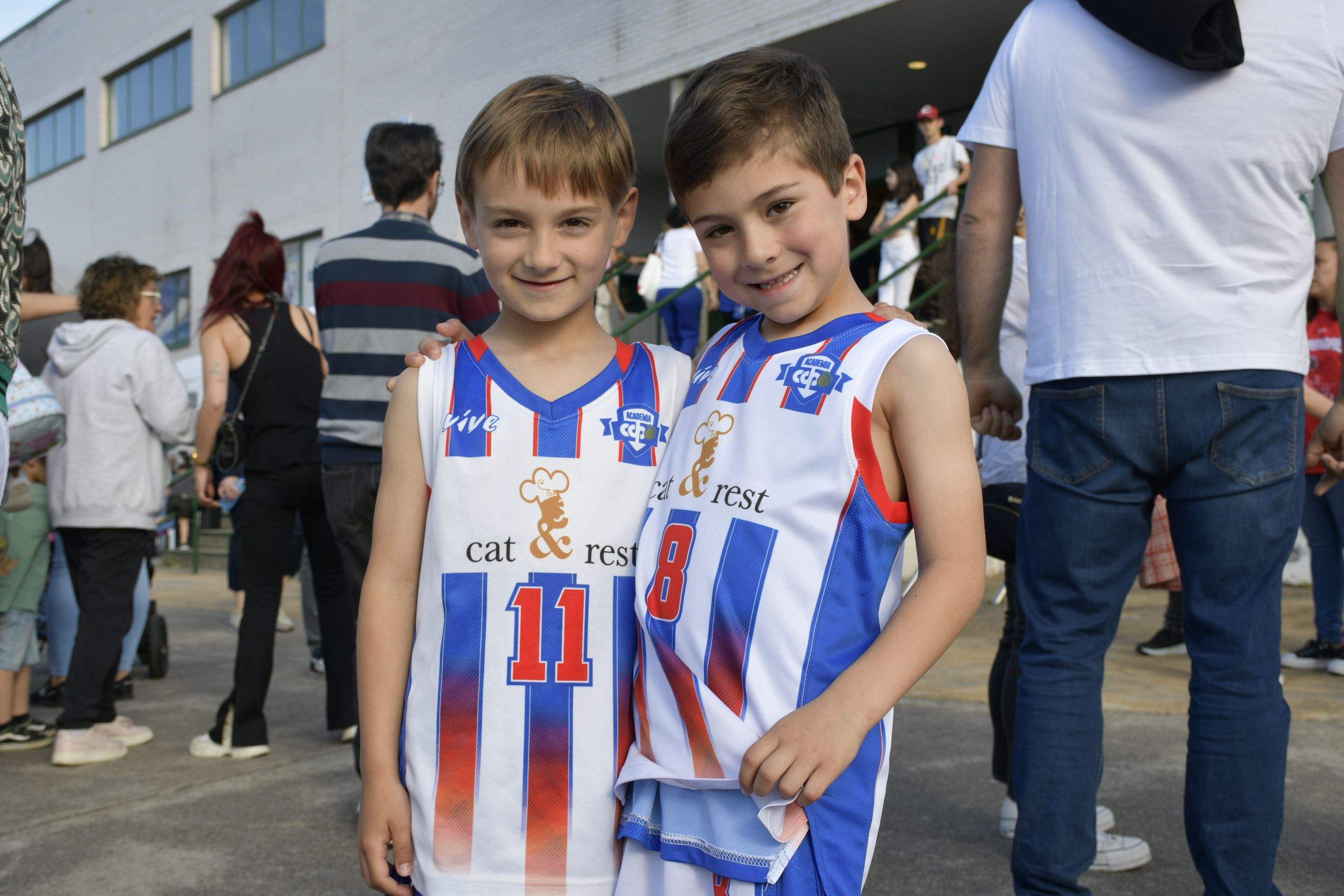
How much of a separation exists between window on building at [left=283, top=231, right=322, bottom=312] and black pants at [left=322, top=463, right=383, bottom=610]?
15.0m

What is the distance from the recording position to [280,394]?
4152mm

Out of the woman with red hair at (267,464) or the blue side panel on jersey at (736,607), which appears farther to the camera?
the woman with red hair at (267,464)

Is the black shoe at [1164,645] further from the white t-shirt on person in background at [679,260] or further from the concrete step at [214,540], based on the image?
the concrete step at [214,540]

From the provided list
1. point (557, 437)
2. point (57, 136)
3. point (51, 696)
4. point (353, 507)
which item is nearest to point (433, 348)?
point (557, 437)

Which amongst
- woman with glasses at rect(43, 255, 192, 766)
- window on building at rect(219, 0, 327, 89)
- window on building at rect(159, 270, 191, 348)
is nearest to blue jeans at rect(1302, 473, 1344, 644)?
woman with glasses at rect(43, 255, 192, 766)

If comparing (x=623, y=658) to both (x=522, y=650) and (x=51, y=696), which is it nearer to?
(x=522, y=650)

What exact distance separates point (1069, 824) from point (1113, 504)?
62 centimetres

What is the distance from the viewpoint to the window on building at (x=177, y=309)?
20.6 metres

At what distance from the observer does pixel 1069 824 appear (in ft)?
6.96

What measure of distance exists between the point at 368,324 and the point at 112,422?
5.77ft

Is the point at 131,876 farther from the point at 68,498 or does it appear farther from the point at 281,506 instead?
the point at 68,498

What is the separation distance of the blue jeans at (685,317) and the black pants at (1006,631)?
752cm

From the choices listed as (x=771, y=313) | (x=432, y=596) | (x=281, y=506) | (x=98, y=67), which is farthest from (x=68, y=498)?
(x=98, y=67)

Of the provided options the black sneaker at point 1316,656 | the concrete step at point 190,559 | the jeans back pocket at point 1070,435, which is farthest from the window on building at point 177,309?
the jeans back pocket at point 1070,435
